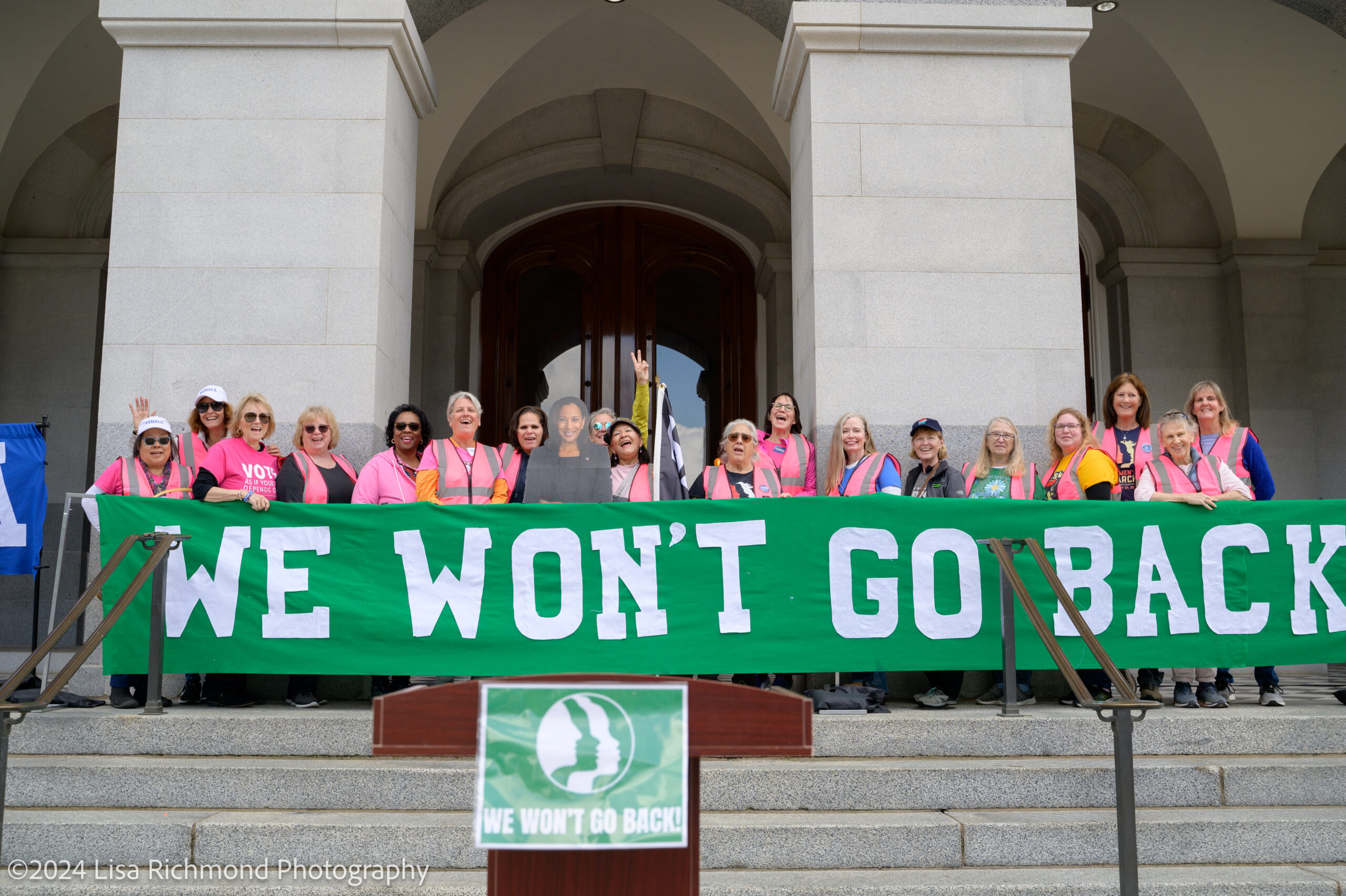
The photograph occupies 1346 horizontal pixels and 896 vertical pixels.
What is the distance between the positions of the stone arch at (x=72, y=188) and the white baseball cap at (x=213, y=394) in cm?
759

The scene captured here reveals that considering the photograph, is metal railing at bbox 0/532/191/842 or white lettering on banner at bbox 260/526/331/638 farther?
white lettering on banner at bbox 260/526/331/638

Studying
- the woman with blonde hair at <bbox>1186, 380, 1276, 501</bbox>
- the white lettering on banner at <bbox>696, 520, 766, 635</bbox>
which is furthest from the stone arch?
the woman with blonde hair at <bbox>1186, 380, 1276, 501</bbox>

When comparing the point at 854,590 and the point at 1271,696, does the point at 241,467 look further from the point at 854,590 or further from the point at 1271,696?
the point at 1271,696

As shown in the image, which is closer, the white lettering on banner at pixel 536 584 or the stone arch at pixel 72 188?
the white lettering on banner at pixel 536 584

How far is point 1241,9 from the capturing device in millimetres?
12016

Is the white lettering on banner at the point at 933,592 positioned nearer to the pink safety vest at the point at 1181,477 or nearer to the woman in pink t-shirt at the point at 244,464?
the pink safety vest at the point at 1181,477

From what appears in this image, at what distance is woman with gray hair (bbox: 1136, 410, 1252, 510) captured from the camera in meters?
6.61

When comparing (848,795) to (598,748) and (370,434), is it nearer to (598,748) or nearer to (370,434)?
(598,748)

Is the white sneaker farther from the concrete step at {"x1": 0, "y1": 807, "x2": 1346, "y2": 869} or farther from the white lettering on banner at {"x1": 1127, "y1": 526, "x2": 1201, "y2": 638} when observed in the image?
the concrete step at {"x1": 0, "y1": 807, "x2": 1346, "y2": 869}

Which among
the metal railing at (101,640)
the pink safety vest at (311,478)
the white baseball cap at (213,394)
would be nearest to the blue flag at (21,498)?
the metal railing at (101,640)

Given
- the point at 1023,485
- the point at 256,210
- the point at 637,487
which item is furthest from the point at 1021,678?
the point at 256,210

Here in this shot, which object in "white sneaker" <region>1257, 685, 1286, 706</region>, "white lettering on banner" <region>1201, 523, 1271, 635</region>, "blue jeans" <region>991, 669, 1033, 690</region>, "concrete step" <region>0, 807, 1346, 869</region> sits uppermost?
"white lettering on banner" <region>1201, 523, 1271, 635</region>

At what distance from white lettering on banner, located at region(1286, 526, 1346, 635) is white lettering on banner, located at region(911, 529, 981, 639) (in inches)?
71.3

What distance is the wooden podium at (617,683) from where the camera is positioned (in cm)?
220
